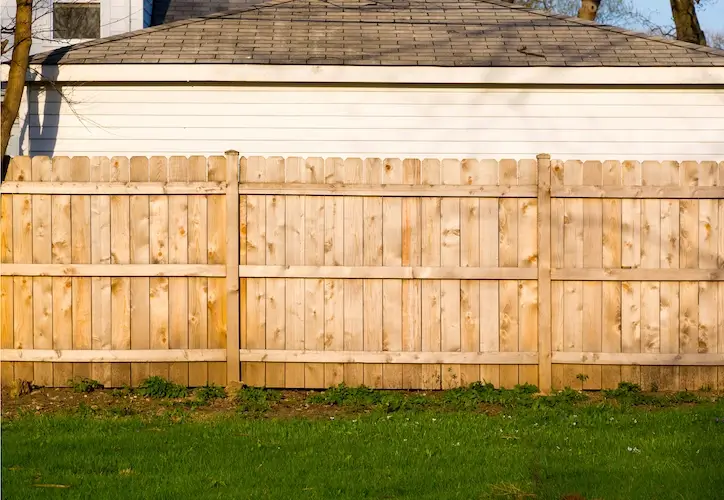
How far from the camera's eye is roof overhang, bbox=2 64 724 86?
10.8 metres

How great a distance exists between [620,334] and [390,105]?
4.15 m

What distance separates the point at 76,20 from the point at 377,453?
442 inches

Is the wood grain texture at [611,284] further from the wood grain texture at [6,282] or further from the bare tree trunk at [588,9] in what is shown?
the bare tree trunk at [588,9]

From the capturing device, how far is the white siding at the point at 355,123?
10992 millimetres

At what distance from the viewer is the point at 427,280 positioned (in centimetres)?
812

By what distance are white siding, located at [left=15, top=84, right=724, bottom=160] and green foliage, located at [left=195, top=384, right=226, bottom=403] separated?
3.66 meters

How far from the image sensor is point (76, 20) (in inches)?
599

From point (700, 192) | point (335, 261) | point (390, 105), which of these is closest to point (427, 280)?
point (335, 261)

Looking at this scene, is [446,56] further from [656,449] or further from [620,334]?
[656,449]

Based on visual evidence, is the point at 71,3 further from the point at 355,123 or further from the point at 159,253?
the point at 159,253

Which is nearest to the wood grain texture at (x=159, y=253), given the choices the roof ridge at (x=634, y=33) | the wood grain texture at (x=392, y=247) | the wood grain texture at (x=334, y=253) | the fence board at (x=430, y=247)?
the wood grain texture at (x=334, y=253)

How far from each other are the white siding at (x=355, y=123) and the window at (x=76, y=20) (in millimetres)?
4553

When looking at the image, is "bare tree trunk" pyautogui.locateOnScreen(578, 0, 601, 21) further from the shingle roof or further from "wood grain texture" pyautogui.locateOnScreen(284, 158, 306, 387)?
"wood grain texture" pyautogui.locateOnScreen(284, 158, 306, 387)

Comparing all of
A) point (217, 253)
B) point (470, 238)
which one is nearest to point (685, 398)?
point (470, 238)
